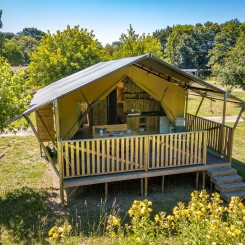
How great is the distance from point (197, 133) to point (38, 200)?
5.31 meters

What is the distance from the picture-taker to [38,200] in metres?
7.15

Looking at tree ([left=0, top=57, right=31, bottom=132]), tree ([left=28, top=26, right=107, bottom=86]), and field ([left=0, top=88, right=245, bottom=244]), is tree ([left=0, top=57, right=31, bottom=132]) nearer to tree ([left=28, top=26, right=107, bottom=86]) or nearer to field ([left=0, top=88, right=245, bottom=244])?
field ([left=0, top=88, right=245, bottom=244])

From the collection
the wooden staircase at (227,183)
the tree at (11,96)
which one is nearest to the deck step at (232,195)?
the wooden staircase at (227,183)

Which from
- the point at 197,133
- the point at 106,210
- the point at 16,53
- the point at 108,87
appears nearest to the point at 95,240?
the point at 106,210

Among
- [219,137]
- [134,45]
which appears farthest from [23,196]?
[134,45]

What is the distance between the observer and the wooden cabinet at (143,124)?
1032 cm

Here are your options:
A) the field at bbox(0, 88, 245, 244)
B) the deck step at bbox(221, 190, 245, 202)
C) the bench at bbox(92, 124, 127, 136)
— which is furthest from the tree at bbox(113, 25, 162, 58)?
the deck step at bbox(221, 190, 245, 202)

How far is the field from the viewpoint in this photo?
226 inches

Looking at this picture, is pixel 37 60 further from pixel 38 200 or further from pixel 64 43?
pixel 38 200

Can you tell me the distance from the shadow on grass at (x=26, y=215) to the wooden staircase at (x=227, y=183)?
15.7 feet

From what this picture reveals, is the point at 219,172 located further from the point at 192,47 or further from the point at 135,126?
the point at 192,47

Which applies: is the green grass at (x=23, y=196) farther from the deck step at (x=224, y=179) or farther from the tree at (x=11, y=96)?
the deck step at (x=224, y=179)

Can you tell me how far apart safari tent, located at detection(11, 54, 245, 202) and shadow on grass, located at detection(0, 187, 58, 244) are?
903 mm

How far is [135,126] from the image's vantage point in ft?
34.1
